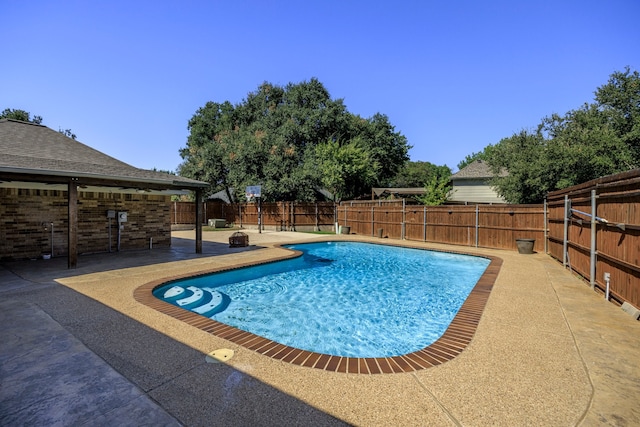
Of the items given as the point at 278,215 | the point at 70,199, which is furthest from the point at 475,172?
the point at 70,199

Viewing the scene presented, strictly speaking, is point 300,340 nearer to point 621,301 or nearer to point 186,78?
point 621,301

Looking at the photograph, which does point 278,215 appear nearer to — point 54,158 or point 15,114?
point 54,158

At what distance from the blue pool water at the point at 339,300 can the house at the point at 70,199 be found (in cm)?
404

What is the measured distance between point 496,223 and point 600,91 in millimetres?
13733

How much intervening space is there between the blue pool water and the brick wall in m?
5.86

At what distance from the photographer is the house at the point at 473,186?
27.2 metres

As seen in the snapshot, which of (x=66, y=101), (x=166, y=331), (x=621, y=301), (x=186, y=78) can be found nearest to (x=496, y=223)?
(x=621, y=301)

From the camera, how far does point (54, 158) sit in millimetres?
9008

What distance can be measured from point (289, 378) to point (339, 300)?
13.7 ft

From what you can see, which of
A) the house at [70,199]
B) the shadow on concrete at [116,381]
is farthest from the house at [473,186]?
the shadow on concrete at [116,381]

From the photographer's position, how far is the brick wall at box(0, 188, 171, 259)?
8.90 meters

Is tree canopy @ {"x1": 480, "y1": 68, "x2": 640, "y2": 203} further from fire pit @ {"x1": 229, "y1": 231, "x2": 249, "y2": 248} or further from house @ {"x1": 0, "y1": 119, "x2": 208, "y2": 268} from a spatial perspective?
house @ {"x1": 0, "y1": 119, "x2": 208, "y2": 268}

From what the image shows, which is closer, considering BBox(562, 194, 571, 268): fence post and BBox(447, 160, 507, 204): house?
BBox(562, 194, 571, 268): fence post

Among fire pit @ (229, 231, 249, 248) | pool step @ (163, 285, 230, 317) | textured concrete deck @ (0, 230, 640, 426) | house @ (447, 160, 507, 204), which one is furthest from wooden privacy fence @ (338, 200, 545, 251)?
house @ (447, 160, 507, 204)
